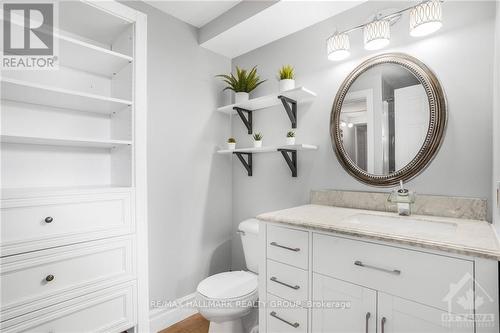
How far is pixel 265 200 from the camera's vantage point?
220 centimetres

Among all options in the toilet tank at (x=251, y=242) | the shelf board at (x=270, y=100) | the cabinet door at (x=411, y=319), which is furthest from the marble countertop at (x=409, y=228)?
the shelf board at (x=270, y=100)

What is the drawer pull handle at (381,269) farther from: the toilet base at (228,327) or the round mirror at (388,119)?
the toilet base at (228,327)

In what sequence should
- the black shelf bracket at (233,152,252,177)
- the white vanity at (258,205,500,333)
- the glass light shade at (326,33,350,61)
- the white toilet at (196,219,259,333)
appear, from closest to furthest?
the white vanity at (258,205,500,333)
the white toilet at (196,219,259,333)
the glass light shade at (326,33,350,61)
the black shelf bracket at (233,152,252,177)

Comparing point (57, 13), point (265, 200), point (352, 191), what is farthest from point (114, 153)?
point (352, 191)

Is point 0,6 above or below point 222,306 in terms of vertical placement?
above

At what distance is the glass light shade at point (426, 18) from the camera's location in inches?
50.7

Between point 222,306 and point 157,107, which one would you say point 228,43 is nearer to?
point 157,107

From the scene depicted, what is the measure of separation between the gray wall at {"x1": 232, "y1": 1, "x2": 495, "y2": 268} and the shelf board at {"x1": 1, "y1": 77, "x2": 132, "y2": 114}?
1.14 metres

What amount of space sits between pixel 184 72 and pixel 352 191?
5.22 ft

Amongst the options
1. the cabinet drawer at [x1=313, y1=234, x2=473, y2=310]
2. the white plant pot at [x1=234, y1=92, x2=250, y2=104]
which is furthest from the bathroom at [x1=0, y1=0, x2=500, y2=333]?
the white plant pot at [x1=234, y1=92, x2=250, y2=104]

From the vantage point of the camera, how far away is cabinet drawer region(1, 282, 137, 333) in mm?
1244

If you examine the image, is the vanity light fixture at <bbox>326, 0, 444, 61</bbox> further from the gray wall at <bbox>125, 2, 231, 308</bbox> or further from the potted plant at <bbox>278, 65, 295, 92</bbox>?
the gray wall at <bbox>125, 2, 231, 308</bbox>

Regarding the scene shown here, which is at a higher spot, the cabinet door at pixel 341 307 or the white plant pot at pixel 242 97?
the white plant pot at pixel 242 97

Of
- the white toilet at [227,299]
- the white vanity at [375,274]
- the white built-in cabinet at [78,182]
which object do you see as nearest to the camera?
the white vanity at [375,274]
